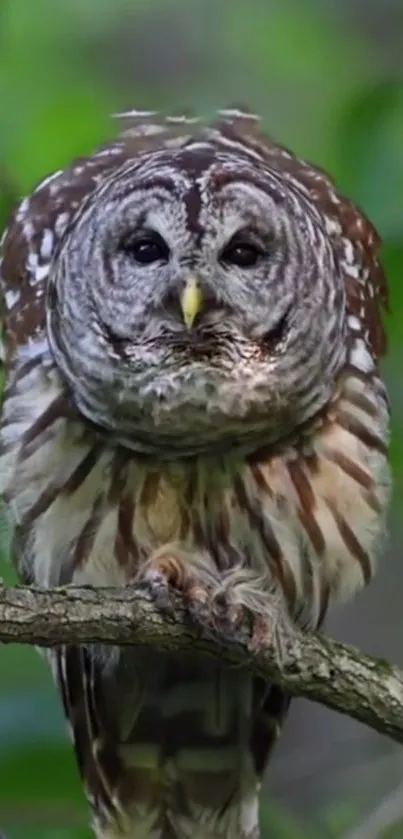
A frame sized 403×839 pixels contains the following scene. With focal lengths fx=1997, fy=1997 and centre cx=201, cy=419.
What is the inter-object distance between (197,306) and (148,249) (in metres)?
0.16

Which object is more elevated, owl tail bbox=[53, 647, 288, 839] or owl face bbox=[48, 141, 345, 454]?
owl face bbox=[48, 141, 345, 454]

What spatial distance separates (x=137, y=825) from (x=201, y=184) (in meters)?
1.19

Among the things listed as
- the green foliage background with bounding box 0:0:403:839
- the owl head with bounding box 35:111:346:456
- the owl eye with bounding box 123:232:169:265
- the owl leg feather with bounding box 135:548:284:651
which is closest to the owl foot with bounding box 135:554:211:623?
the owl leg feather with bounding box 135:548:284:651

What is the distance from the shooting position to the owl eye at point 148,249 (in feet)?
9.25

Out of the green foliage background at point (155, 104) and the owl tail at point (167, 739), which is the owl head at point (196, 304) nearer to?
the green foliage background at point (155, 104)

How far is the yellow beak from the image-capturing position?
8.91ft

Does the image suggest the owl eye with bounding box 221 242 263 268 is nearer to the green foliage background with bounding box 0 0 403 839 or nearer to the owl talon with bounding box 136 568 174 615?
the green foliage background with bounding box 0 0 403 839

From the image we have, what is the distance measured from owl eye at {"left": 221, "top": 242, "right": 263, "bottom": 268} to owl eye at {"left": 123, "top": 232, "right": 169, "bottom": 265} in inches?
3.4

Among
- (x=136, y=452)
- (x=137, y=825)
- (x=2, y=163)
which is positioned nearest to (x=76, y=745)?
(x=137, y=825)

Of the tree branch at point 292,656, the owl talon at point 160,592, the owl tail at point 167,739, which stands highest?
the owl talon at point 160,592

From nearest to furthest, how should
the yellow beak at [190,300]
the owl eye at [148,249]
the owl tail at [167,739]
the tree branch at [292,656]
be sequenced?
the tree branch at [292,656] < the yellow beak at [190,300] < the owl eye at [148,249] < the owl tail at [167,739]

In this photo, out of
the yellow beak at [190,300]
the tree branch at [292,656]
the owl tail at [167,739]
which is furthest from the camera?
the owl tail at [167,739]

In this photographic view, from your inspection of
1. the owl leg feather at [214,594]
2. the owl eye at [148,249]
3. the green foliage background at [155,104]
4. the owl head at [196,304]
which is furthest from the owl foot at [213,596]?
the owl eye at [148,249]

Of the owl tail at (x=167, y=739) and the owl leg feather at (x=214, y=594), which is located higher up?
the owl leg feather at (x=214, y=594)
